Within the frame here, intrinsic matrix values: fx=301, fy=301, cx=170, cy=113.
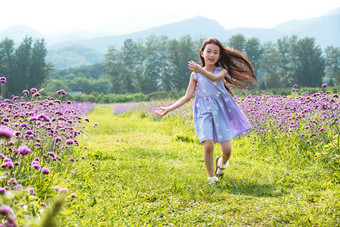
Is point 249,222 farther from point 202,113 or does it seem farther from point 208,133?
point 202,113

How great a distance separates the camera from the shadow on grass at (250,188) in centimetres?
381

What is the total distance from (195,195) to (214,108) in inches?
51.5

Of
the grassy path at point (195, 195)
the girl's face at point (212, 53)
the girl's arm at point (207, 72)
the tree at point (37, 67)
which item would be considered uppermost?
the tree at point (37, 67)

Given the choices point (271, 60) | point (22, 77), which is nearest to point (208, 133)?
point (22, 77)

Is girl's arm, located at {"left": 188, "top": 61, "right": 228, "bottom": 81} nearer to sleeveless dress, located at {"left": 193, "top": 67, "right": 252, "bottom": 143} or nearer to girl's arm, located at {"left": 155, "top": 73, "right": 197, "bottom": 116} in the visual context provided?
sleeveless dress, located at {"left": 193, "top": 67, "right": 252, "bottom": 143}

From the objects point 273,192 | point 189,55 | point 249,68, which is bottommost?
point 273,192

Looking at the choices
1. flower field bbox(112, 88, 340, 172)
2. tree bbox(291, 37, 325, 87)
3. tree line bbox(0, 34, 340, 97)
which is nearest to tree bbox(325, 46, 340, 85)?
tree line bbox(0, 34, 340, 97)

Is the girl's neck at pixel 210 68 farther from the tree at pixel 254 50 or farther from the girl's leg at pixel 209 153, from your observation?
the tree at pixel 254 50

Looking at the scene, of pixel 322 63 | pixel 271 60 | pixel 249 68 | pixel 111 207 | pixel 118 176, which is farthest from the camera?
pixel 271 60

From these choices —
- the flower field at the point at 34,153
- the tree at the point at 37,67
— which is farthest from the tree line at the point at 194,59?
the flower field at the point at 34,153

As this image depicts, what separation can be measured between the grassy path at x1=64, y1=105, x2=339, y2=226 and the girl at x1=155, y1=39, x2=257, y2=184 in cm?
45

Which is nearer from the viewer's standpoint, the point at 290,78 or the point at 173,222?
the point at 173,222

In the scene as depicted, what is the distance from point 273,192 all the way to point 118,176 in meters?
2.18

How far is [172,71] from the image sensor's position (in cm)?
6562
